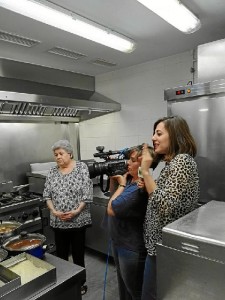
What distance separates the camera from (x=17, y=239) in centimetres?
140

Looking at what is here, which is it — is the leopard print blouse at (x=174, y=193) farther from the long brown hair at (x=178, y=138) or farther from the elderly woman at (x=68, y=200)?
the elderly woman at (x=68, y=200)

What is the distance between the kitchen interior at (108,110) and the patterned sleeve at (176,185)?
117 mm

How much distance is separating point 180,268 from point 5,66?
2833 millimetres

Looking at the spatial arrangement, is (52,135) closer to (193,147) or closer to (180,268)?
(193,147)

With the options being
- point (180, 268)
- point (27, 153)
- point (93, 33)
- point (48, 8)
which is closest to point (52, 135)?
point (27, 153)

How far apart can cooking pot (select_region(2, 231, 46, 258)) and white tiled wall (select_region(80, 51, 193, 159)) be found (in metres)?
2.18

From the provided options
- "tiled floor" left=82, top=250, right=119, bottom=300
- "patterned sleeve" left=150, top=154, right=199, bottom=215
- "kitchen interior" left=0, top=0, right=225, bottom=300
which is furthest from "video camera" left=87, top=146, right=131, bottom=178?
"tiled floor" left=82, top=250, right=119, bottom=300

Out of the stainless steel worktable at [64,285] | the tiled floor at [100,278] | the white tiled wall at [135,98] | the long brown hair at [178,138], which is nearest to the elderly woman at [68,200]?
the tiled floor at [100,278]

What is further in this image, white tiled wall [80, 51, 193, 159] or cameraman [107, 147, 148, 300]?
white tiled wall [80, 51, 193, 159]

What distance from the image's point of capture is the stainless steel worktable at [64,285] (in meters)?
1.07

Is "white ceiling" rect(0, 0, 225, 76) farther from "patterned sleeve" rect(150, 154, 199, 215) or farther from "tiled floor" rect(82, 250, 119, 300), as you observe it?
"tiled floor" rect(82, 250, 119, 300)

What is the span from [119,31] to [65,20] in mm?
630

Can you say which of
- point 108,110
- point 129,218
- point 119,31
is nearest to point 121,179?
point 129,218

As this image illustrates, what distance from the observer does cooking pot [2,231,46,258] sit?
4.14ft
